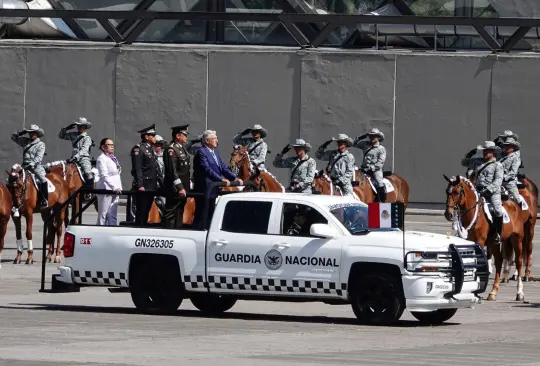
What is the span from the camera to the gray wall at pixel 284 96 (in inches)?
1897

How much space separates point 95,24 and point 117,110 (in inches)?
120

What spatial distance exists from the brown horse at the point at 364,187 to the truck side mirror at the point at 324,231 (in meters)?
13.9

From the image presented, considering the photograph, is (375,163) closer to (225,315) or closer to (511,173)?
(511,173)

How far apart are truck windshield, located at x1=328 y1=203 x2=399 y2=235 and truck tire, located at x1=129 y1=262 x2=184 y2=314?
224 centimetres

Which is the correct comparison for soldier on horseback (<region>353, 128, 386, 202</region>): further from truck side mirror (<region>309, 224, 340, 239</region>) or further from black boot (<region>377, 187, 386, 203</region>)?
truck side mirror (<region>309, 224, 340, 239</region>)

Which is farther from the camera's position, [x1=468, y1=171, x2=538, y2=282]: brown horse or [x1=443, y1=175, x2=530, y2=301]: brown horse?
[x1=468, y1=171, x2=538, y2=282]: brown horse

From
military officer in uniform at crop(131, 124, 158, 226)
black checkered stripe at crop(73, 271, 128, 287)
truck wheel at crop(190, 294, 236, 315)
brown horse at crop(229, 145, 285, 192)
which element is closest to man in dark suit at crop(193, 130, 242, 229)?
truck wheel at crop(190, 294, 236, 315)

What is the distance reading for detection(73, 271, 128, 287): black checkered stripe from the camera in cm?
2162

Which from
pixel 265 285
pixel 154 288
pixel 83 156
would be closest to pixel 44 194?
pixel 83 156

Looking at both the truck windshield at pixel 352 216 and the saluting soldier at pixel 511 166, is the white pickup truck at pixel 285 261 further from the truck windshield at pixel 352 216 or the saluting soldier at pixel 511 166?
the saluting soldier at pixel 511 166

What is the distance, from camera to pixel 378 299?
20.3 m

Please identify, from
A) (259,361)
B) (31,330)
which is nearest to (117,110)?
(31,330)

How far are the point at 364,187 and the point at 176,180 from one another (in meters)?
13.8

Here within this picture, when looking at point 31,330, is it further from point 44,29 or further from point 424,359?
point 44,29
